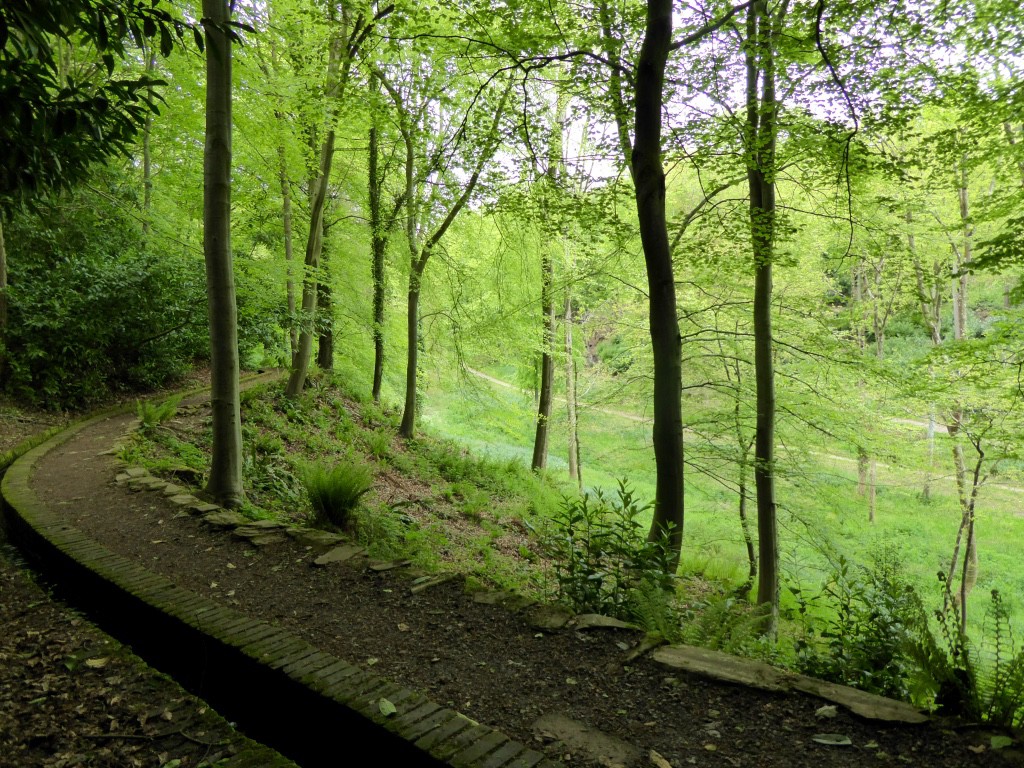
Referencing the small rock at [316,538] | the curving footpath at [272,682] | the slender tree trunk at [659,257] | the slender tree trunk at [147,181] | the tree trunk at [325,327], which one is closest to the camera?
the curving footpath at [272,682]

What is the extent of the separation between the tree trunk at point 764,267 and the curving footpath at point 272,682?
5173 millimetres

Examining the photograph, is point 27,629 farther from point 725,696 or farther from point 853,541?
point 853,541

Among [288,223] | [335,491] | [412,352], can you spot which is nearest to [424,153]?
[288,223]

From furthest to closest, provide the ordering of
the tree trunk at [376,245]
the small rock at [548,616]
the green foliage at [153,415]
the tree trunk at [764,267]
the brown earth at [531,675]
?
the tree trunk at [376,245], the green foliage at [153,415], the tree trunk at [764,267], the small rock at [548,616], the brown earth at [531,675]

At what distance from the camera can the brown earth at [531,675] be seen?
2141 millimetres

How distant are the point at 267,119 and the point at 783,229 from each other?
26.9 feet

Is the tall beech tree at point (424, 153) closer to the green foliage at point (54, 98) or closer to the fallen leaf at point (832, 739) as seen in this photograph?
the green foliage at point (54, 98)

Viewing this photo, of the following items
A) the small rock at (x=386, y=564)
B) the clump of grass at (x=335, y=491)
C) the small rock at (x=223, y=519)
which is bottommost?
the small rock at (x=386, y=564)

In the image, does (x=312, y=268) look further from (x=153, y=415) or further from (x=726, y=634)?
(x=726, y=634)

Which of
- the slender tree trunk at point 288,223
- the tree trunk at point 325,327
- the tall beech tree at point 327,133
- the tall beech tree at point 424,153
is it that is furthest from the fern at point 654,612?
the tree trunk at point 325,327

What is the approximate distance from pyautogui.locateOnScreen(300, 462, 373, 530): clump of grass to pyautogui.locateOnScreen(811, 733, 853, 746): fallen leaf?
3835 millimetres

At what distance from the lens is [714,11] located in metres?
5.68

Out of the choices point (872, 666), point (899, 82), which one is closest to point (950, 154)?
point (899, 82)

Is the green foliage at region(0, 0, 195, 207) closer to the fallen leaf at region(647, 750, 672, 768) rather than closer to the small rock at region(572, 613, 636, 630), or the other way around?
the fallen leaf at region(647, 750, 672, 768)
